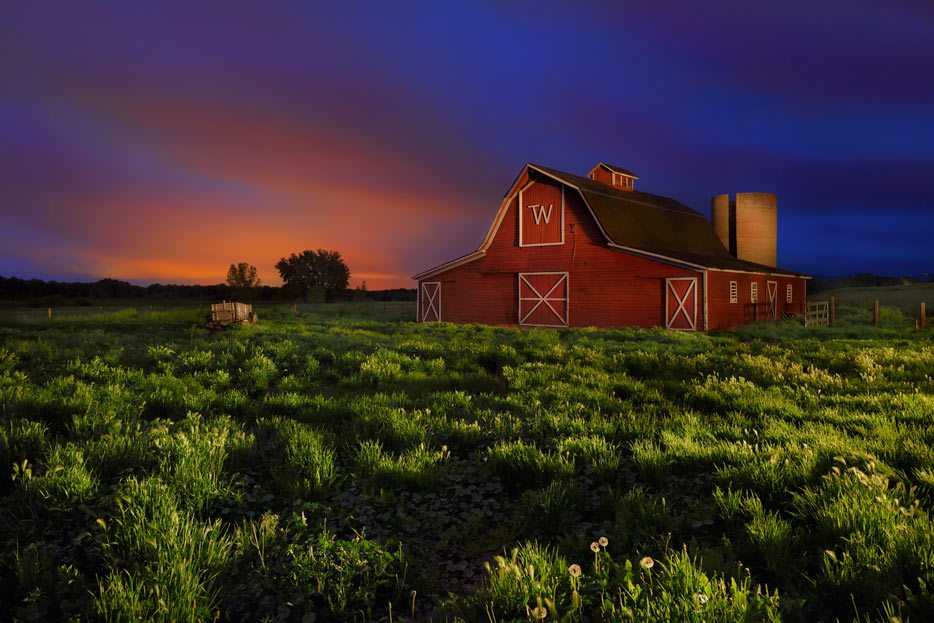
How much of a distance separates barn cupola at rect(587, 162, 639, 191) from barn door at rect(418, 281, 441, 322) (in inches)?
569

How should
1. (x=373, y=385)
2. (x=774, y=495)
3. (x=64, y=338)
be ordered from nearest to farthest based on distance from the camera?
1. (x=774, y=495)
2. (x=373, y=385)
3. (x=64, y=338)

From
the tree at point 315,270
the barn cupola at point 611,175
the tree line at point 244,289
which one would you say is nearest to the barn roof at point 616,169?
the barn cupola at point 611,175

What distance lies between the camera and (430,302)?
34.1 metres

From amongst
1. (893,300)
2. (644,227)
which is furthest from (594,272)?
(893,300)

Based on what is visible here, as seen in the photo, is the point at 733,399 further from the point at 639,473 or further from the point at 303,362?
the point at 303,362

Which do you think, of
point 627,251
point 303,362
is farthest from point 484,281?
point 303,362

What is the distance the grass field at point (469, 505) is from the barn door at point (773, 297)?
26519 mm

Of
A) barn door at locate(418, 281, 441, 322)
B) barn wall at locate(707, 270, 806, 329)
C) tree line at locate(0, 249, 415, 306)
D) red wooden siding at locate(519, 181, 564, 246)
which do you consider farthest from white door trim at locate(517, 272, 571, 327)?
tree line at locate(0, 249, 415, 306)

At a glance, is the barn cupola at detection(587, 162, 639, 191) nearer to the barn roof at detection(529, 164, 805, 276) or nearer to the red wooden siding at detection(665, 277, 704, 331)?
the barn roof at detection(529, 164, 805, 276)

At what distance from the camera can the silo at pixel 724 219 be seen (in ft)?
149

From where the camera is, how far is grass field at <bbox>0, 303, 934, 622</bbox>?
2713 millimetres

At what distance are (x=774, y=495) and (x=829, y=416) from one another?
120 inches

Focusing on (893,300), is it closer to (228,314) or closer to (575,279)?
(575,279)

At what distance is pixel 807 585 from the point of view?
112 inches
